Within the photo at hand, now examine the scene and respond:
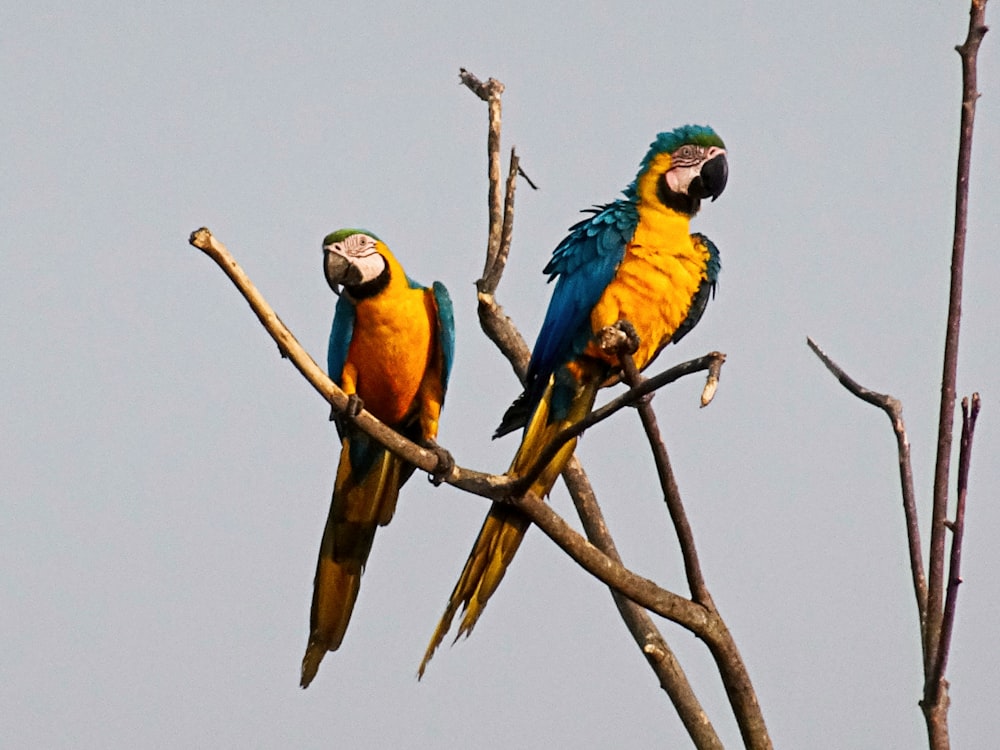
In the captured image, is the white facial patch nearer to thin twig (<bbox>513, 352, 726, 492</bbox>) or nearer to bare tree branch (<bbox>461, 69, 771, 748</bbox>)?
bare tree branch (<bbox>461, 69, 771, 748</bbox>)

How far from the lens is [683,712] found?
4.05 meters

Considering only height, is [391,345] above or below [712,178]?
below

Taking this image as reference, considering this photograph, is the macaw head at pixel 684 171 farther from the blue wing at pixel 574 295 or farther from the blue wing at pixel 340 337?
the blue wing at pixel 340 337

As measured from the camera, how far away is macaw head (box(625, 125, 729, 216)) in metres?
4.73

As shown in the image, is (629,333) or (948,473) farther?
(629,333)

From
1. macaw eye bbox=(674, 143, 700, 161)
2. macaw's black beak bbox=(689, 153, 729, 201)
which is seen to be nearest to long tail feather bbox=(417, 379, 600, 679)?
macaw's black beak bbox=(689, 153, 729, 201)

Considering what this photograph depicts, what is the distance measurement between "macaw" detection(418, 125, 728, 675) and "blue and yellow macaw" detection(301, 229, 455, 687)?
0.35 meters

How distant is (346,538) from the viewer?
4477mm

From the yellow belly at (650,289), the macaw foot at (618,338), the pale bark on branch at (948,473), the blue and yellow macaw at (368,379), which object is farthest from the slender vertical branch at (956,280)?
the blue and yellow macaw at (368,379)

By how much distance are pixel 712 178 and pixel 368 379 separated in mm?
1574

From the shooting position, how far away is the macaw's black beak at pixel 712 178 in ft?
15.5

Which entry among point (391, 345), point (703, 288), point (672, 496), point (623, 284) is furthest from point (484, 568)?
point (703, 288)

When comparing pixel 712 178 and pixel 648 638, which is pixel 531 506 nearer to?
pixel 648 638

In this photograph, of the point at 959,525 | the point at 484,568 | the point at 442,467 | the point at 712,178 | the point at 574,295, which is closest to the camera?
the point at 959,525
